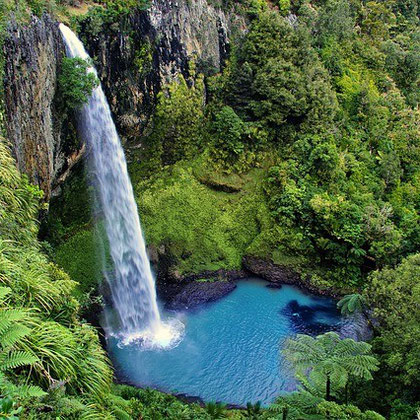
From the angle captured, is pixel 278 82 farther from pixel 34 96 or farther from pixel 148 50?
pixel 34 96

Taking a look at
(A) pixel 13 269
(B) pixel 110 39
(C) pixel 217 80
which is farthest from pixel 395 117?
(A) pixel 13 269

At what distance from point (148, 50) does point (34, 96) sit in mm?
7295

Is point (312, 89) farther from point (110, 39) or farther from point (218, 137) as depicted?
point (110, 39)

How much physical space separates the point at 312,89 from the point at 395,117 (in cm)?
639

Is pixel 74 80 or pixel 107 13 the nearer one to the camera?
pixel 74 80

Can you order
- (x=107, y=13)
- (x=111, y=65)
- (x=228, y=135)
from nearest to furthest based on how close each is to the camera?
(x=107, y=13) < (x=111, y=65) < (x=228, y=135)

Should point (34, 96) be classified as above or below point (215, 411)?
above

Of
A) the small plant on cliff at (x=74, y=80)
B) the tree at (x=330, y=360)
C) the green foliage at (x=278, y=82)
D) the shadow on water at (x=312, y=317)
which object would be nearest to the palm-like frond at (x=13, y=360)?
the tree at (x=330, y=360)

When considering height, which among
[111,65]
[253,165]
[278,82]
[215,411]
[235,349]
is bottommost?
[235,349]

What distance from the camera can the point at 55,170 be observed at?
15102 millimetres

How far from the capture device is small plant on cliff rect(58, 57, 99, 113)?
1381 centimetres

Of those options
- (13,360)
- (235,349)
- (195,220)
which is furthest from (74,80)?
(13,360)

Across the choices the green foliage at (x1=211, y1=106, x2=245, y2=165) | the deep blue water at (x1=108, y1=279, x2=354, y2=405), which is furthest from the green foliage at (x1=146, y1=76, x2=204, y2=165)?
the deep blue water at (x1=108, y1=279, x2=354, y2=405)

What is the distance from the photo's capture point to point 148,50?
18.2 meters
